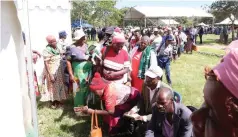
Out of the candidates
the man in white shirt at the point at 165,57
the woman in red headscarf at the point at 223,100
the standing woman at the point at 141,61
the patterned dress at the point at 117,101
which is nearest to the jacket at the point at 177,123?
the patterned dress at the point at 117,101

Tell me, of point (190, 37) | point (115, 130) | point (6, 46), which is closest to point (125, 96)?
point (115, 130)

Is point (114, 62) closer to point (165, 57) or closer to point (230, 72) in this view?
point (165, 57)

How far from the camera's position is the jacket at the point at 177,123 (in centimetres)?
272

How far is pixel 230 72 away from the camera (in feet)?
2.05

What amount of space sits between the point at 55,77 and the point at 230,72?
5166mm

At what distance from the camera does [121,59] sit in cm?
434

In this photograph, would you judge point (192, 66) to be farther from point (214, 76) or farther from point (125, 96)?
point (214, 76)

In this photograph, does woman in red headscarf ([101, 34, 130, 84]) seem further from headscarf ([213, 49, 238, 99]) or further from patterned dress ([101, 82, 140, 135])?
headscarf ([213, 49, 238, 99])

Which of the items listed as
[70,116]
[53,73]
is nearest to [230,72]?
[70,116]

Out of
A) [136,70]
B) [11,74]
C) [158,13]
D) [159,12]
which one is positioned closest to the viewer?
[11,74]

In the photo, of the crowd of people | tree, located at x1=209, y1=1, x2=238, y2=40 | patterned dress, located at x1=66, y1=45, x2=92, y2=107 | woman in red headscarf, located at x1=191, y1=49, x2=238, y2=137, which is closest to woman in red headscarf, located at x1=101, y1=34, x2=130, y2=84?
the crowd of people

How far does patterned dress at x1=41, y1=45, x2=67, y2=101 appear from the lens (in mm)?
5395

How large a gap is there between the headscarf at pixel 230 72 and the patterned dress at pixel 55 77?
4.96 metres

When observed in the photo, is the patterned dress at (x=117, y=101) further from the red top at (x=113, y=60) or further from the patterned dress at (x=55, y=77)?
the patterned dress at (x=55, y=77)
